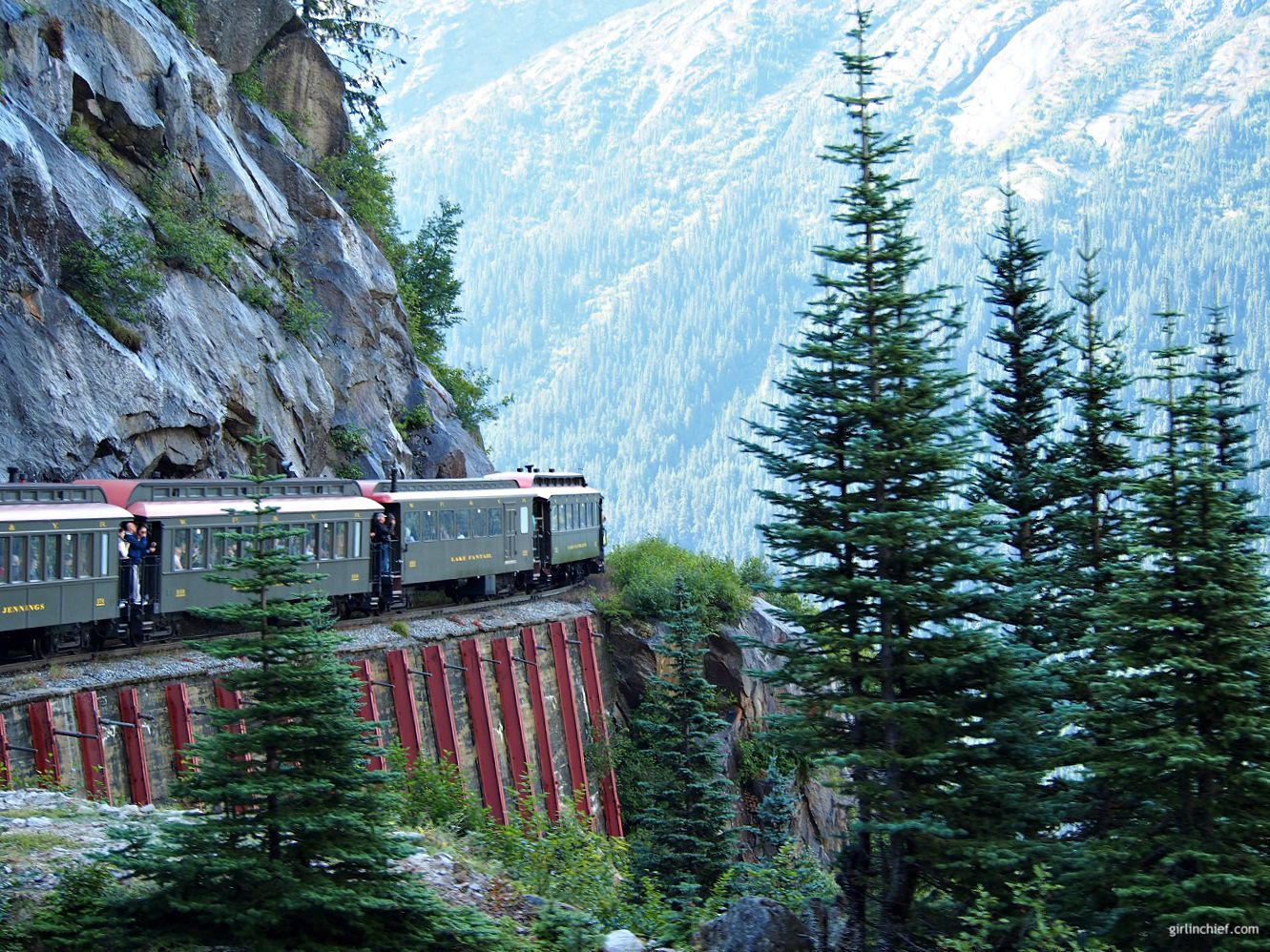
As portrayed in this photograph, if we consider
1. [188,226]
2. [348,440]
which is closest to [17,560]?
[188,226]

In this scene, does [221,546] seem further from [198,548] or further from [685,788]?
[685,788]

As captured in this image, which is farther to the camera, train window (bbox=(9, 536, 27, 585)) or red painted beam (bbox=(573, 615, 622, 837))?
red painted beam (bbox=(573, 615, 622, 837))

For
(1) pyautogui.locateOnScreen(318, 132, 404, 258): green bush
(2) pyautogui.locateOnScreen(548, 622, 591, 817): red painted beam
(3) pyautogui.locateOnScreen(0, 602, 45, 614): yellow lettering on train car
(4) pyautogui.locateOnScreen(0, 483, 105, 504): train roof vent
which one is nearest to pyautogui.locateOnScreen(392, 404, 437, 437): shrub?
(1) pyautogui.locateOnScreen(318, 132, 404, 258): green bush

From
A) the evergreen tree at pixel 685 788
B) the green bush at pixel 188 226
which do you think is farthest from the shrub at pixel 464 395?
the evergreen tree at pixel 685 788

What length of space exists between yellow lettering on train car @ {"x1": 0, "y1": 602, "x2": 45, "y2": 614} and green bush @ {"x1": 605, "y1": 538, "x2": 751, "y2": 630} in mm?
18782

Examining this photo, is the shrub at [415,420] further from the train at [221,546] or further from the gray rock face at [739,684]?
the gray rock face at [739,684]

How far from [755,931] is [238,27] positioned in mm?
39776

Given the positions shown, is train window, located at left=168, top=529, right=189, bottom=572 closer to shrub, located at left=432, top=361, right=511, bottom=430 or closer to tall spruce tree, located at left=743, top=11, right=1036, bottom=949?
tall spruce tree, located at left=743, top=11, right=1036, bottom=949

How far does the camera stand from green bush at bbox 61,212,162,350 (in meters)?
30.6

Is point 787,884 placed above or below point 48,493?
below

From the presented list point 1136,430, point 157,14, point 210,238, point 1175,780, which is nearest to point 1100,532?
A: point 1136,430

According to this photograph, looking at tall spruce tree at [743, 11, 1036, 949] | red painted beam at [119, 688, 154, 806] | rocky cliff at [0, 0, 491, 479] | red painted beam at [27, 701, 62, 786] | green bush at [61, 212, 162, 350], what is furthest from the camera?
green bush at [61, 212, 162, 350]

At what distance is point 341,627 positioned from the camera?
27.0 metres

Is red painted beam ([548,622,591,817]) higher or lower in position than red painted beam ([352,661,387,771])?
lower
